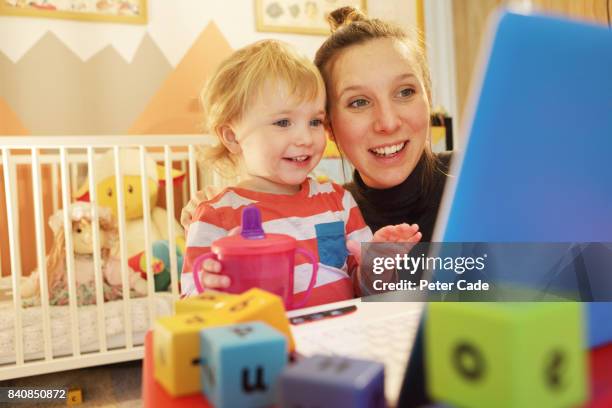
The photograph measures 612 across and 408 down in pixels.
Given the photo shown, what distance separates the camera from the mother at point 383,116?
1.06 metres

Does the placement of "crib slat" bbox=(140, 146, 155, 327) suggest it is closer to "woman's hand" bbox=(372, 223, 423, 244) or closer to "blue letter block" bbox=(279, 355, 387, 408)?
"woman's hand" bbox=(372, 223, 423, 244)

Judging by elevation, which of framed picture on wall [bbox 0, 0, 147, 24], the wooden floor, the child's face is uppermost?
framed picture on wall [bbox 0, 0, 147, 24]

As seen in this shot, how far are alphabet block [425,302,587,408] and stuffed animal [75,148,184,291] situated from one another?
174 centimetres

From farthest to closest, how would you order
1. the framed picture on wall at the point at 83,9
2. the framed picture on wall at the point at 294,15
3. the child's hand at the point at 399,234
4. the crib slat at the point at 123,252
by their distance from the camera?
the framed picture on wall at the point at 294,15 → the framed picture on wall at the point at 83,9 → the crib slat at the point at 123,252 → the child's hand at the point at 399,234

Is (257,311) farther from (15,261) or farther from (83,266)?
(83,266)

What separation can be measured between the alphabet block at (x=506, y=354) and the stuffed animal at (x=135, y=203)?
1.74m

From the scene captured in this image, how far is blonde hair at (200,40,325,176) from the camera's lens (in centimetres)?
91

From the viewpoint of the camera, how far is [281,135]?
3.00 ft

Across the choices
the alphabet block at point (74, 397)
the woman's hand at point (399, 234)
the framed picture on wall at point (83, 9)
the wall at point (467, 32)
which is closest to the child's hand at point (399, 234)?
the woman's hand at point (399, 234)

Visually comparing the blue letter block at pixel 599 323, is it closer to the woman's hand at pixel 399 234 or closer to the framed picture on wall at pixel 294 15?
the woman's hand at pixel 399 234

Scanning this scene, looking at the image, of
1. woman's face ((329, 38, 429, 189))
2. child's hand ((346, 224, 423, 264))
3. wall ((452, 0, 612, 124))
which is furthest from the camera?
wall ((452, 0, 612, 124))

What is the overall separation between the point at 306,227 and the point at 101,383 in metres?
1.26

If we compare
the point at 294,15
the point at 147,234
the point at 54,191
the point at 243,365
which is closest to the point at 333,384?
the point at 243,365

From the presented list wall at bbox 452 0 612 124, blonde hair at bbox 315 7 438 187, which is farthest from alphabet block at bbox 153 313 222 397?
wall at bbox 452 0 612 124
